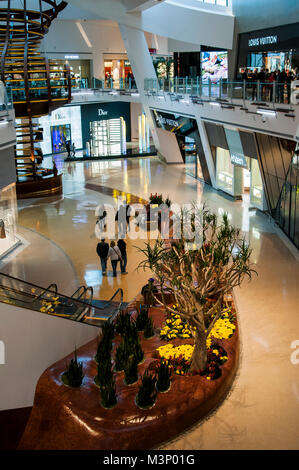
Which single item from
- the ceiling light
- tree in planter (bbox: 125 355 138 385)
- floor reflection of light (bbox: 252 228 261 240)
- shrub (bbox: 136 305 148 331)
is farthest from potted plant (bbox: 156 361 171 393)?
the ceiling light

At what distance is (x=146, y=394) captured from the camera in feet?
21.5

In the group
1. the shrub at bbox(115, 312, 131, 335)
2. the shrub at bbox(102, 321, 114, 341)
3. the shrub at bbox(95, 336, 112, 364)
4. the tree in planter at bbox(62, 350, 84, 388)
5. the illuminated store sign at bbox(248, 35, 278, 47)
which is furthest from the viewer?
the illuminated store sign at bbox(248, 35, 278, 47)

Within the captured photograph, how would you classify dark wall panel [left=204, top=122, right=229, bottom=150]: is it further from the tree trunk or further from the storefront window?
the tree trunk

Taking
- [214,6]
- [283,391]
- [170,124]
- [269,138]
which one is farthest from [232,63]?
[283,391]

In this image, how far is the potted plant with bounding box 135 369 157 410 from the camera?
654 cm

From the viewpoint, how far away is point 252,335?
8969 millimetres

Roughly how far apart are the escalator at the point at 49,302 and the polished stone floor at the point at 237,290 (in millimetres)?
2091

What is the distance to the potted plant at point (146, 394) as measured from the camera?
6535 mm

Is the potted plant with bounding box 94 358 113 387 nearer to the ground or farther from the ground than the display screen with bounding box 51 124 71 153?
nearer to the ground

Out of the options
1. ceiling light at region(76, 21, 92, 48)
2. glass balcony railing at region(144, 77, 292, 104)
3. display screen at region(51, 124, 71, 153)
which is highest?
ceiling light at region(76, 21, 92, 48)

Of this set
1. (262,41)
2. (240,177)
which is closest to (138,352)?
(240,177)

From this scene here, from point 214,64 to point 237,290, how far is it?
19725mm

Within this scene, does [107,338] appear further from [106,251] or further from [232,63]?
[232,63]

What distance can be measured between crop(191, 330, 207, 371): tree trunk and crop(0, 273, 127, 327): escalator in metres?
1.90
